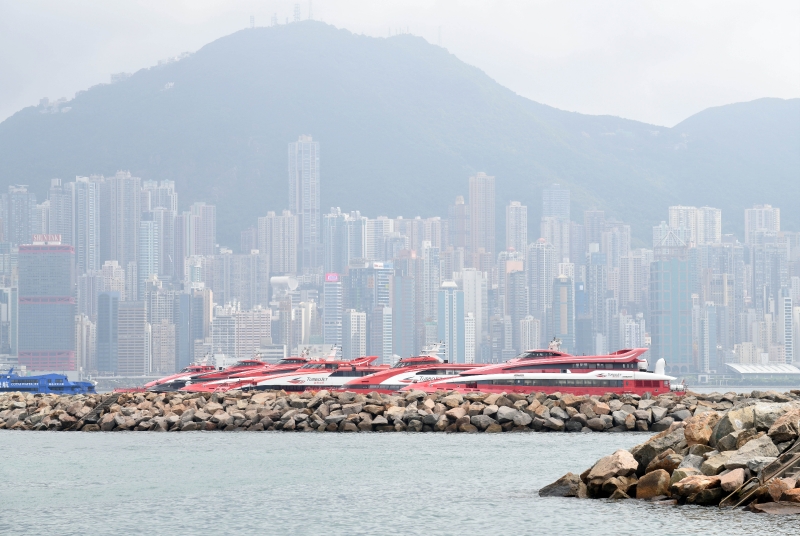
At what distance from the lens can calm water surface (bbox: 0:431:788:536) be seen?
81.9 feet

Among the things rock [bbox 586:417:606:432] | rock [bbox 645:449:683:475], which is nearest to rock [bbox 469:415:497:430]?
rock [bbox 586:417:606:432]

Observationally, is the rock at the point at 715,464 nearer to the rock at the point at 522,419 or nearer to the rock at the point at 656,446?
the rock at the point at 656,446

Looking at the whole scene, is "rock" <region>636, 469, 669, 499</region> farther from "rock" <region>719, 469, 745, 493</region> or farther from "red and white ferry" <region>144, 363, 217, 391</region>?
"red and white ferry" <region>144, 363, 217, 391</region>

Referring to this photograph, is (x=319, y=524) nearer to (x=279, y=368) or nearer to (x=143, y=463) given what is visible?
(x=143, y=463)

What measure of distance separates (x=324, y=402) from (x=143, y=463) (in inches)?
723

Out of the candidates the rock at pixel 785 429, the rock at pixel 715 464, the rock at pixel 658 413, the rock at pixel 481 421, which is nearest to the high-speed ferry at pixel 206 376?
the rock at pixel 481 421

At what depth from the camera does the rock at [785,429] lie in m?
26.5

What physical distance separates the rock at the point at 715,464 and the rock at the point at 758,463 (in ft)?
2.29

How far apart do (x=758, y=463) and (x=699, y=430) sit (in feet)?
11.7

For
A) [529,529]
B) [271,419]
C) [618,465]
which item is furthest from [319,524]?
[271,419]

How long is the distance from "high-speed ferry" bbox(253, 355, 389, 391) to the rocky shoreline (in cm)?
4682

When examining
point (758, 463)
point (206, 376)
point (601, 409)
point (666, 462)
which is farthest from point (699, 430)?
point (206, 376)

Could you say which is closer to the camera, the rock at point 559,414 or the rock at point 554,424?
the rock at point 554,424

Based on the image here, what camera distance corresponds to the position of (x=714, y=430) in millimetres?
28344
